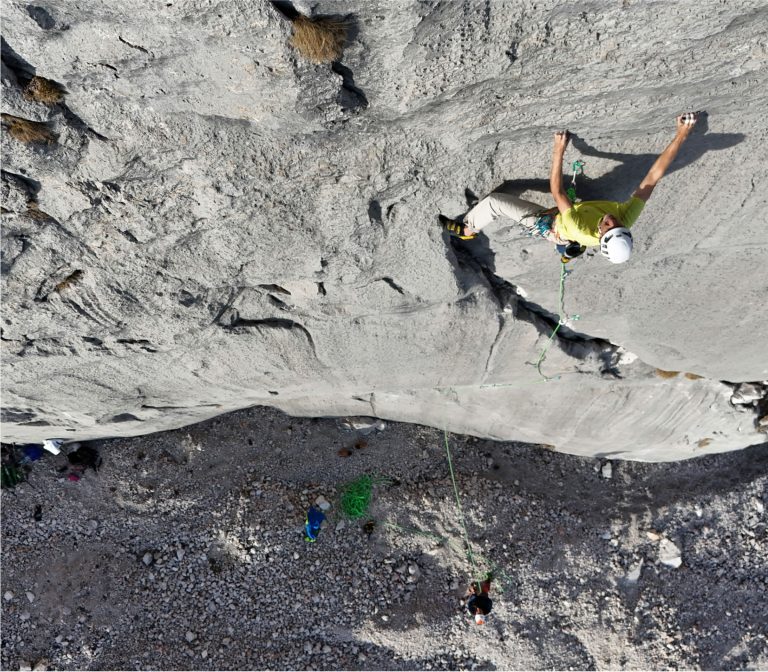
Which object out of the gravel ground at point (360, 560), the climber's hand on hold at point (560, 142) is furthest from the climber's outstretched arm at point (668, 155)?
the gravel ground at point (360, 560)

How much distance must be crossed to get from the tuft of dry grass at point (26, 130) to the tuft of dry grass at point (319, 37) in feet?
5.71

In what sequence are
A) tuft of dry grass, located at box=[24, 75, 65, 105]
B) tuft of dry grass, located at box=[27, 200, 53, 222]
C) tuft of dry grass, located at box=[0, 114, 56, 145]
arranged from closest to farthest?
tuft of dry grass, located at box=[24, 75, 65, 105] → tuft of dry grass, located at box=[0, 114, 56, 145] → tuft of dry grass, located at box=[27, 200, 53, 222]

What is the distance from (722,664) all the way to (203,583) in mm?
7685

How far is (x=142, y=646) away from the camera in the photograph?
7.48m

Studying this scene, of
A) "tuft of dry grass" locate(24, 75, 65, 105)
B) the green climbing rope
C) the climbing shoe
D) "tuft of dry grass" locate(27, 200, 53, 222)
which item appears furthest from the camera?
the green climbing rope

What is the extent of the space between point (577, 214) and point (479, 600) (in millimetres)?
5788

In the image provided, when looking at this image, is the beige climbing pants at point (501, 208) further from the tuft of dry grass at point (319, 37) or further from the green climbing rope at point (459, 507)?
the green climbing rope at point (459, 507)

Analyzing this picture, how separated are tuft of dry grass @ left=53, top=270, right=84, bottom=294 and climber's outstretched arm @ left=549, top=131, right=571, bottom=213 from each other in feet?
12.4

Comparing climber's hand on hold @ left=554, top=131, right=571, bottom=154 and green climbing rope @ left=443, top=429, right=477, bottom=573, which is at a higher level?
climber's hand on hold @ left=554, top=131, right=571, bottom=154

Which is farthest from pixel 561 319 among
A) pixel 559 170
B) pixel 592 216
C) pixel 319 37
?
pixel 319 37

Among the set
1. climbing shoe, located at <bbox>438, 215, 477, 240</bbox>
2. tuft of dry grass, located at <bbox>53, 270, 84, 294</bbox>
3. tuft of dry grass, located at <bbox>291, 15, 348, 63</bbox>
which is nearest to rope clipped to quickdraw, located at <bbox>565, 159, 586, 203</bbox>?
climbing shoe, located at <bbox>438, 215, 477, 240</bbox>

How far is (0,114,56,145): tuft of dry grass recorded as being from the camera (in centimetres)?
323

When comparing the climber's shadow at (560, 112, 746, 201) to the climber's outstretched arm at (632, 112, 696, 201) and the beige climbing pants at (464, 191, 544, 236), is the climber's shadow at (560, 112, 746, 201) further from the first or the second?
the beige climbing pants at (464, 191, 544, 236)

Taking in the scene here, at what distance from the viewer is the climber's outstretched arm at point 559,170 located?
3473 millimetres
